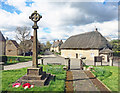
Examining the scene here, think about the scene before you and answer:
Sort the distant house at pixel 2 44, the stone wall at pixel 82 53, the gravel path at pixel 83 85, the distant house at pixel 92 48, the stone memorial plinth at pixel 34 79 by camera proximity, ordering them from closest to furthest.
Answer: the gravel path at pixel 83 85, the stone memorial plinth at pixel 34 79, the distant house at pixel 92 48, the stone wall at pixel 82 53, the distant house at pixel 2 44

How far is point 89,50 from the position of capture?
24.7 m

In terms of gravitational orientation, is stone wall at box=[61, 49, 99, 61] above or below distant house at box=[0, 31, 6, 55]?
below

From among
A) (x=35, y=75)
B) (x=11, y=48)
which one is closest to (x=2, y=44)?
(x=11, y=48)

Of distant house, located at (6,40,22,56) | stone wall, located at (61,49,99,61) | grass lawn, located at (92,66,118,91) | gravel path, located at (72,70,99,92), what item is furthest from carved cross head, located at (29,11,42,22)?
distant house, located at (6,40,22,56)

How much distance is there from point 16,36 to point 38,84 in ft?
88.3

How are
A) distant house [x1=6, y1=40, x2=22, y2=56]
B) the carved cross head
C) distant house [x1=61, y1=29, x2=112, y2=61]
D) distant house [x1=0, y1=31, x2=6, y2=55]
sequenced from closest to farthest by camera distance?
1. the carved cross head
2. distant house [x1=61, y1=29, x2=112, y2=61]
3. distant house [x1=0, y1=31, x2=6, y2=55]
4. distant house [x1=6, y1=40, x2=22, y2=56]

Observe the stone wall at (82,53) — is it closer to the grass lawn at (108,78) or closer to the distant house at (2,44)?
the grass lawn at (108,78)

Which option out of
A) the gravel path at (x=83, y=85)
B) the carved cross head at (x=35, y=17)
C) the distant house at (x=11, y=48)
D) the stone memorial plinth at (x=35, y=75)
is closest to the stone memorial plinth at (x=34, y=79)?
the stone memorial plinth at (x=35, y=75)

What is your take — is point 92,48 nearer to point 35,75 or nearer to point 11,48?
point 35,75

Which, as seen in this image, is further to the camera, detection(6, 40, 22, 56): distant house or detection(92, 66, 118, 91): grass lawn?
detection(6, 40, 22, 56): distant house

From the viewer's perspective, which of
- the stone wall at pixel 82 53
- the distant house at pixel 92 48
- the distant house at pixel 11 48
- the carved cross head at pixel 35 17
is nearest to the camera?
the carved cross head at pixel 35 17

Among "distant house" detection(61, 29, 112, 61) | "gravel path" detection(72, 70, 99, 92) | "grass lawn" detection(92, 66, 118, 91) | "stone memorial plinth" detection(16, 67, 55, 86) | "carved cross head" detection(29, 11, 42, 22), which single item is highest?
"carved cross head" detection(29, 11, 42, 22)

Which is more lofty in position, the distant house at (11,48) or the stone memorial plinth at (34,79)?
the distant house at (11,48)

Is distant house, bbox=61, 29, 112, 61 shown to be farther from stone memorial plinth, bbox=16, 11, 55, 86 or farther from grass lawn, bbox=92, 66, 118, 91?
stone memorial plinth, bbox=16, 11, 55, 86
